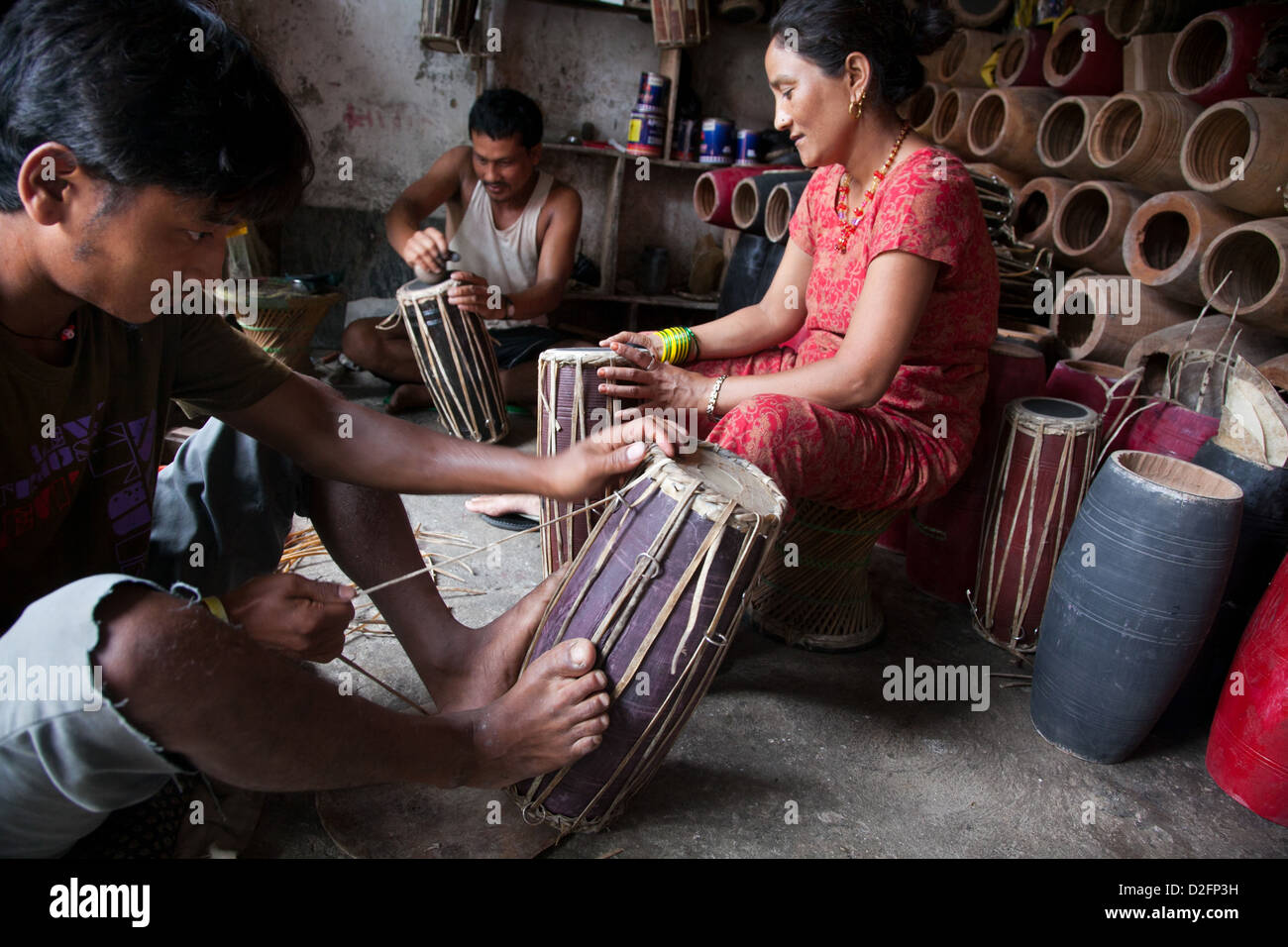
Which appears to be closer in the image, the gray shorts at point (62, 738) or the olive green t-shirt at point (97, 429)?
the gray shorts at point (62, 738)

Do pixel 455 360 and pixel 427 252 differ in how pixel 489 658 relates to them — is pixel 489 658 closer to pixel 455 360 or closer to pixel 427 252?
pixel 455 360

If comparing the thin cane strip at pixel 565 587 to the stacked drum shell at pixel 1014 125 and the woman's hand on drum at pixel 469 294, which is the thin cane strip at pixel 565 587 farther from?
the stacked drum shell at pixel 1014 125

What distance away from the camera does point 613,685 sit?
1388 millimetres

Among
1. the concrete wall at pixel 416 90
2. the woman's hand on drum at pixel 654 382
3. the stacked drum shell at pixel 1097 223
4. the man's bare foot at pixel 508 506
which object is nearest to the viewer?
the woman's hand on drum at pixel 654 382

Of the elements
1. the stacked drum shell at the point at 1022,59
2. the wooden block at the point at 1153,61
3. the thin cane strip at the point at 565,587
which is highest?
the stacked drum shell at the point at 1022,59

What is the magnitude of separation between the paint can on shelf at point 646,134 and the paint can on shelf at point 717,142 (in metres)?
0.25

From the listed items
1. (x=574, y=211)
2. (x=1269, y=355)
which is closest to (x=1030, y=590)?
(x=1269, y=355)

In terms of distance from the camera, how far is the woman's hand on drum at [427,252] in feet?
10.8

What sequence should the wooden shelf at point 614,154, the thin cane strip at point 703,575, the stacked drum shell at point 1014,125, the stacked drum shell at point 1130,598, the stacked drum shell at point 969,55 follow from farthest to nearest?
the wooden shelf at point 614,154 → the stacked drum shell at point 969,55 → the stacked drum shell at point 1014,125 → the stacked drum shell at point 1130,598 → the thin cane strip at point 703,575

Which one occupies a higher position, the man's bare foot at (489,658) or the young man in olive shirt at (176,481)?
the young man in olive shirt at (176,481)

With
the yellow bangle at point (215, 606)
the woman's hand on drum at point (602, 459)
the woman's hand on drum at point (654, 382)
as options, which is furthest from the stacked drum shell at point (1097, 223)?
the yellow bangle at point (215, 606)

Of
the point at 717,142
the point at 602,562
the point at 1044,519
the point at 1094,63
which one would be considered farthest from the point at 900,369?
the point at 717,142

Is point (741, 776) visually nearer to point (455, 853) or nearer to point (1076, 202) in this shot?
point (455, 853)

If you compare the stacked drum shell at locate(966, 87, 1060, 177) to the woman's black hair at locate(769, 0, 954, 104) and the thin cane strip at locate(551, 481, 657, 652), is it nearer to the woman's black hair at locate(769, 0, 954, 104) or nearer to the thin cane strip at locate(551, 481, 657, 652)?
the woman's black hair at locate(769, 0, 954, 104)
